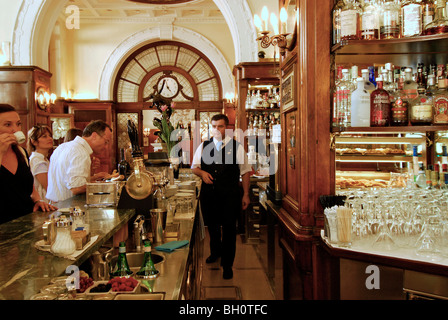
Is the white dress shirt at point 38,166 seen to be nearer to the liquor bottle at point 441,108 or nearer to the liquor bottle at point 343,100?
the liquor bottle at point 343,100

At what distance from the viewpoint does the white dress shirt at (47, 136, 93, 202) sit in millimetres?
3344

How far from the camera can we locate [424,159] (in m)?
3.06

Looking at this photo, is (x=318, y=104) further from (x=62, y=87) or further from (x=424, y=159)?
(x=62, y=87)

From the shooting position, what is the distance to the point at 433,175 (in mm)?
2619

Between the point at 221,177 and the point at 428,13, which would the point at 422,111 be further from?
the point at 221,177

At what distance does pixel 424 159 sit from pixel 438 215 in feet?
4.59

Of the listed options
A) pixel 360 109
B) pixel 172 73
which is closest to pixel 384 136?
pixel 360 109

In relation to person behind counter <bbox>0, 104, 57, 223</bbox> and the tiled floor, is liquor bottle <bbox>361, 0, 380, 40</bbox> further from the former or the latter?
the tiled floor

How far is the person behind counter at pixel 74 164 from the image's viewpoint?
335cm

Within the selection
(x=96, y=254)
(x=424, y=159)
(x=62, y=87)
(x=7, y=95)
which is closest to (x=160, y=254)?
(x=96, y=254)

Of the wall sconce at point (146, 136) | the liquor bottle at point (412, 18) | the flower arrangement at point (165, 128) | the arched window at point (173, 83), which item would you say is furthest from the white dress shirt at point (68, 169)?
the arched window at point (173, 83)

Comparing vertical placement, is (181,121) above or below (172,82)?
below
